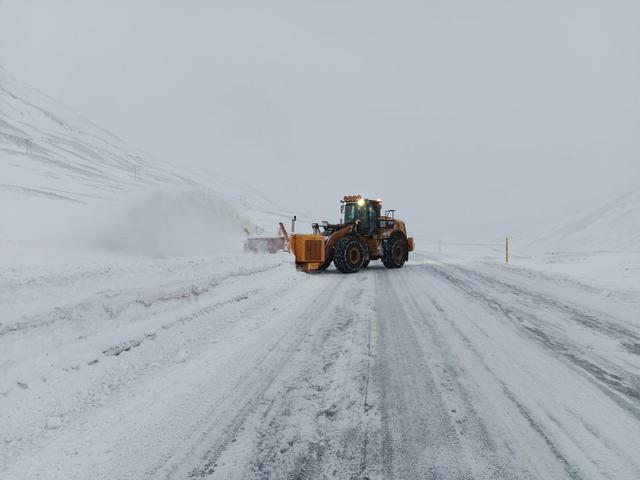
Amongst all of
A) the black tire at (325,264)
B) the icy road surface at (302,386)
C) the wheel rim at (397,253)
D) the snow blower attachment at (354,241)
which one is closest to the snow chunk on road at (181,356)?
the icy road surface at (302,386)

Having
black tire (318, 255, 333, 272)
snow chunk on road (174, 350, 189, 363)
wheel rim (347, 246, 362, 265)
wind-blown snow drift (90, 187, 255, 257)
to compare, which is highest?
wind-blown snow drift (90, 187, 255, 257)

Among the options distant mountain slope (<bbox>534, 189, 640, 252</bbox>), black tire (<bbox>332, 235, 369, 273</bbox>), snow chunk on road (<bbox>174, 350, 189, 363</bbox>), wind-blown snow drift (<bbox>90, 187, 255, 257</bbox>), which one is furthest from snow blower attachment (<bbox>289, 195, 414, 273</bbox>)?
distant mountain slope (<bbox>534, 189, 640, 252</bbox>)

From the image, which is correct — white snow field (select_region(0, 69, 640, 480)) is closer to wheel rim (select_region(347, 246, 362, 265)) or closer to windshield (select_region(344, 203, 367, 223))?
wheel rim (select_region(347, 246, 362, 265))

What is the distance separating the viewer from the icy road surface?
215 centimetres

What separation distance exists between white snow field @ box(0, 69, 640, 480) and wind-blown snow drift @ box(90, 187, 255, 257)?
185 inches

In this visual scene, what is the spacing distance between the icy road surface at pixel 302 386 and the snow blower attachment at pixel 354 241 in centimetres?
491

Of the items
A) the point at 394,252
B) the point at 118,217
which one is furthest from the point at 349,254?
the point at 118,217

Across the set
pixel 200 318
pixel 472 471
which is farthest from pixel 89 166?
pixel 472 471

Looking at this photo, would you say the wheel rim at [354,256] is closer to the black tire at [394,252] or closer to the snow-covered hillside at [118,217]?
the black tire at [394,252]

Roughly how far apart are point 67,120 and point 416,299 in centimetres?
11831

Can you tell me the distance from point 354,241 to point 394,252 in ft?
6.97

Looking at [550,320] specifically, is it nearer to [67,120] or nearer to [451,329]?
[451,329]

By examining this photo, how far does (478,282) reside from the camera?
8.90m

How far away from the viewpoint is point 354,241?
37.8ft
